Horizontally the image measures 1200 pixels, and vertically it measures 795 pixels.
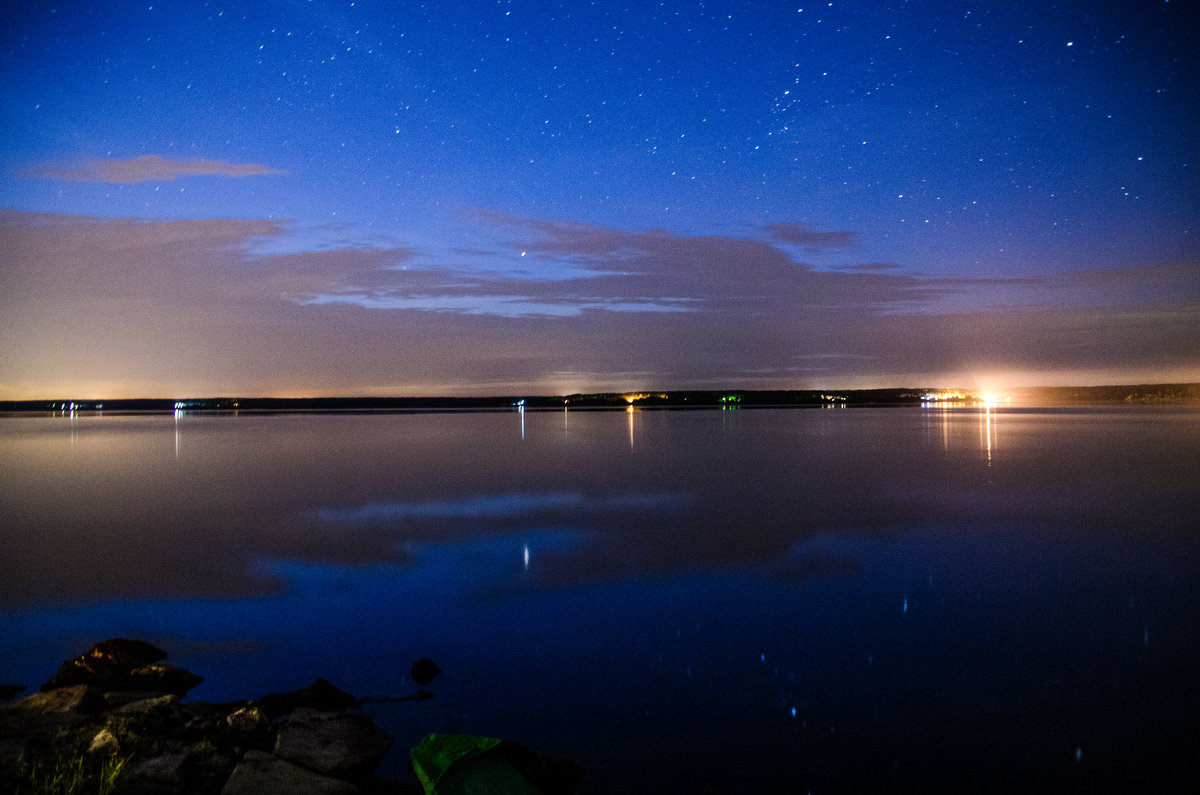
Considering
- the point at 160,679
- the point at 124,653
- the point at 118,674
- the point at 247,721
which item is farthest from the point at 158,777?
the point at 124,653

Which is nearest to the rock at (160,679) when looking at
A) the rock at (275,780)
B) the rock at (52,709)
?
the rock at (52,709)

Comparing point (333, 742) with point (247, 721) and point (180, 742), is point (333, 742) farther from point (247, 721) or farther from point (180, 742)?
point (180, 742)

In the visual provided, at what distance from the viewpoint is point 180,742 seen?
5289mm

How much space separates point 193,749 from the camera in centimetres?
514

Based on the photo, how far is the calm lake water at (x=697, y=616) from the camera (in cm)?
570

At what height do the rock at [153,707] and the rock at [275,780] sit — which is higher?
the rock at [153,707]

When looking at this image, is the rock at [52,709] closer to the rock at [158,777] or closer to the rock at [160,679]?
the rock at [160,679]

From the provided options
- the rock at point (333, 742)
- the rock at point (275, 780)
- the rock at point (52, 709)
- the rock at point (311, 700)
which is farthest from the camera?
the rock at point (311, 700)

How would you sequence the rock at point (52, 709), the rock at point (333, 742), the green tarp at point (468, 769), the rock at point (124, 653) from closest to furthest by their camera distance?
the green tarp at point (468, 769) < the rock at point (333, 742) < the rock at point (52, 709) < the rock at point (124, 653)

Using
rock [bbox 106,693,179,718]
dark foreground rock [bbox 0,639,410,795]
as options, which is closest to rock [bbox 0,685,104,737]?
dark foreground rock [bbox 0,639,410,795]

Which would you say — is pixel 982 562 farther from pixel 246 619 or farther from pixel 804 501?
pixel 246 619

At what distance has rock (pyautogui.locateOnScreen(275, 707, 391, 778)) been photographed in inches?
206

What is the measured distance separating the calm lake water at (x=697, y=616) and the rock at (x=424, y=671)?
→ 0.20 metres

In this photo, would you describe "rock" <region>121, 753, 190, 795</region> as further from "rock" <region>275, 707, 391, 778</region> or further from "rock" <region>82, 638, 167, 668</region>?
"rock" <region>82, 638, 167, 668</region>
